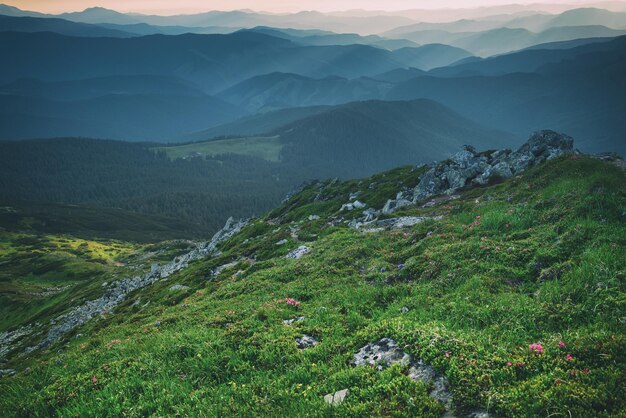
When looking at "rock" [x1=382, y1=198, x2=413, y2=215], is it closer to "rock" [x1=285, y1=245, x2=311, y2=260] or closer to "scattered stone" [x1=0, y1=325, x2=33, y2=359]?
"rock" [x1=285, y1=245, x2=311, y2=260]

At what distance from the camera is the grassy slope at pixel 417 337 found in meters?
9.58

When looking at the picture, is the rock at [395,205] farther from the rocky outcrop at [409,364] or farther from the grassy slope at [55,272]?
the grassy slope at [55,272]

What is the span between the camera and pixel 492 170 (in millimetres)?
51562

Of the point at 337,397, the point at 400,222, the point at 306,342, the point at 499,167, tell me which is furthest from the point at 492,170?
the point at 337,397

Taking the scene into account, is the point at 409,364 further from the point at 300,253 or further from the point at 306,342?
the point at 300,253

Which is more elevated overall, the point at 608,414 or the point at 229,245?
the point at 608,414

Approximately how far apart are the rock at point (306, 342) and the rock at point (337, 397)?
134 inches

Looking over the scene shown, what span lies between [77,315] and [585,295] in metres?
73.4

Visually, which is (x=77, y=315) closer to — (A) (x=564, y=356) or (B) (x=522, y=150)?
(A) (x=564, y=356)

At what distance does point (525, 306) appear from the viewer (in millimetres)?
13258

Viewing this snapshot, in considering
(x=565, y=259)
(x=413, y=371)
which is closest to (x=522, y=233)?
(x=565, y=259)

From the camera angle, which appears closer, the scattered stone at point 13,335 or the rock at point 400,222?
the rock at point 400,222

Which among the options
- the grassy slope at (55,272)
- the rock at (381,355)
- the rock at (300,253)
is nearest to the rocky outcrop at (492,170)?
the rock at (300,253)

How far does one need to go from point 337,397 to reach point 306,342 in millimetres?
4034
